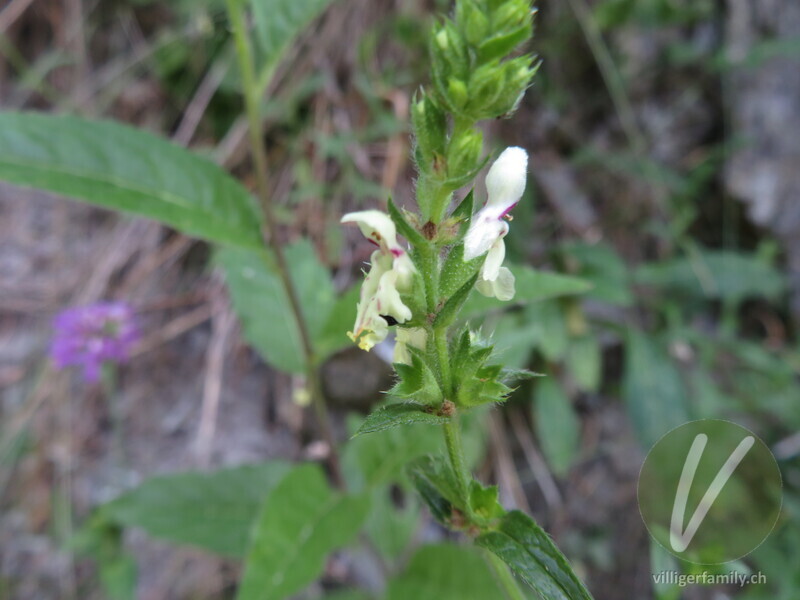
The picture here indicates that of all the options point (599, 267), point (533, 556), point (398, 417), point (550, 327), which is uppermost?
point (398, 417)

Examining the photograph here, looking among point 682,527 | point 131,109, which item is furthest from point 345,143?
point 682,527

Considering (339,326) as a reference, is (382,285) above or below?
above

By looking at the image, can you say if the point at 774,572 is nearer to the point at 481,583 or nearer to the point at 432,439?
the point at 481,583

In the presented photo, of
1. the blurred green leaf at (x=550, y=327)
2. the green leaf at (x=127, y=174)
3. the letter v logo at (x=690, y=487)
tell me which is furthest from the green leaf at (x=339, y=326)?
the blurred green leaf at (x=550, y=327)

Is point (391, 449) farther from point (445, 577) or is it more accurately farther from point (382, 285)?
point (382, 285)

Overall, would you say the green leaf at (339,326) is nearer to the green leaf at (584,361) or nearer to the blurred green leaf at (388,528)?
the blurred green leaf at (388,528)

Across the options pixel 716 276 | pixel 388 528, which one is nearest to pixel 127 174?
pixel 388 528

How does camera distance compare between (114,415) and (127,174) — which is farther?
(114,415)
